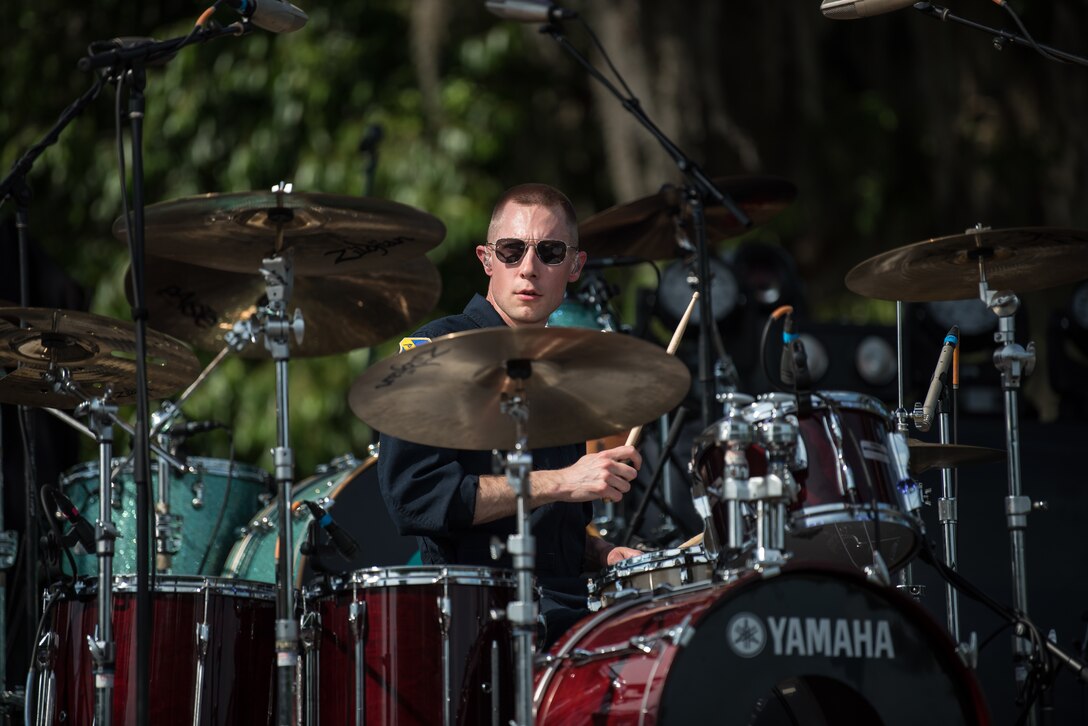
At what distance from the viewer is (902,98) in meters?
10.3

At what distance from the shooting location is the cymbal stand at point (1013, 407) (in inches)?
180

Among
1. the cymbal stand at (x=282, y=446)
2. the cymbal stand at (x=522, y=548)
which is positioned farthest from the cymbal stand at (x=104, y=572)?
the cymbal stand at (x=522, y=548)

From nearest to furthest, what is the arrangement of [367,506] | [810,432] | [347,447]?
[810,432]
[367,506]
[347,447]

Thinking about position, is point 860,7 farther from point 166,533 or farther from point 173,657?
point 166,533

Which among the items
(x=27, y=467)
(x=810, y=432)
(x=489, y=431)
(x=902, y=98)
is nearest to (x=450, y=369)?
(x=489, y=431)

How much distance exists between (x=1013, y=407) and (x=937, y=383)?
24 centimetres

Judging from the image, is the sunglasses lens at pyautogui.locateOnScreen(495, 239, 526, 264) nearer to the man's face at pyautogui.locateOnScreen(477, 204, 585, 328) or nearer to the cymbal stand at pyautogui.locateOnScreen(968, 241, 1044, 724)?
the man's face at pyautogui.locateOnScreen(477, 204, 585, 328)

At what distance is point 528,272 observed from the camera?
4441 millimetres

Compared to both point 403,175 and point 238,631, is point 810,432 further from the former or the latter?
point 403,175

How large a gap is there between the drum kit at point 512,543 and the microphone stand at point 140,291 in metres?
0.25

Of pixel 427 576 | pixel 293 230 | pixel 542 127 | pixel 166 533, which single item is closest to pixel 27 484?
pixel 166 533

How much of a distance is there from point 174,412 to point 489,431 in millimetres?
1680

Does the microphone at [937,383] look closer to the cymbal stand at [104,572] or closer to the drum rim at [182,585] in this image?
the drum rim at [182,585]

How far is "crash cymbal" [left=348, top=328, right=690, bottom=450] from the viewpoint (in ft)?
11.9
